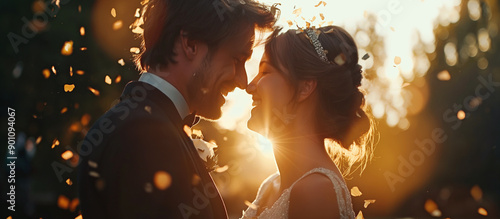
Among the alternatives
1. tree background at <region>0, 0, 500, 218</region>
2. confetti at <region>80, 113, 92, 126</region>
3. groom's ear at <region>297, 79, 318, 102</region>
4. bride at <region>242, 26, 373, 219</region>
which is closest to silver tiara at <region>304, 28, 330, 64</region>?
bride at <region>242, 26, 373, 219</region>

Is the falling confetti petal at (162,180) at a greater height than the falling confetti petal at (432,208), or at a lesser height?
greater

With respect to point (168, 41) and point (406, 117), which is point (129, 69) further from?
point (406, 117)

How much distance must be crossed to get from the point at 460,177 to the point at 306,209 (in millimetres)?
28779

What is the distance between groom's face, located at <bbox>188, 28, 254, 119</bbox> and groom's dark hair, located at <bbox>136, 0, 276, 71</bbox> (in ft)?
0.26

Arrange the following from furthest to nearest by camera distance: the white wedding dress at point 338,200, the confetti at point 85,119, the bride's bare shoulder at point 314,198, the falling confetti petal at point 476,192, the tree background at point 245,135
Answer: the falling confetti petal at point 476,192 → the tree background at point 245,135 → the confetti at point 85,119 → the white wedding dress at point 338,200 → the bride's bare shoulder at point 314,198

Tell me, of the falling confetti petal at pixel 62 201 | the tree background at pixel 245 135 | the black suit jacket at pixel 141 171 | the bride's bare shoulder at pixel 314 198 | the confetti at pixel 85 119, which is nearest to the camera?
the black suit jacket at pixel 141 171

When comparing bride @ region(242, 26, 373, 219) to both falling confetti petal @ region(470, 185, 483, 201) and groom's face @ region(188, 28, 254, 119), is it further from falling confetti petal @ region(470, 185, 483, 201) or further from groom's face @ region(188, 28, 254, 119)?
falling confetti petal @ region(470, 185, 483, 201)

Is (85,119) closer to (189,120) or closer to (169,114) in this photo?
(189,120)

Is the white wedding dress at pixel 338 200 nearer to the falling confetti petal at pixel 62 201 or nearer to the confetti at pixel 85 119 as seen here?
the falling confetti petal at pixel 62 201

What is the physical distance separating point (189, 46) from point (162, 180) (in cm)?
127

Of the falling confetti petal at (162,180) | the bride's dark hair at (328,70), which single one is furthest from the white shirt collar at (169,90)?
the bride's dark hair at (328,70)

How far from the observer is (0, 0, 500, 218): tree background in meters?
13.7

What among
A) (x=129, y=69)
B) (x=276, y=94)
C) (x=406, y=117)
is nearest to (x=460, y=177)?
(x=406, y=117)

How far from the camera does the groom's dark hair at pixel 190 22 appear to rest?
13.1 feet
